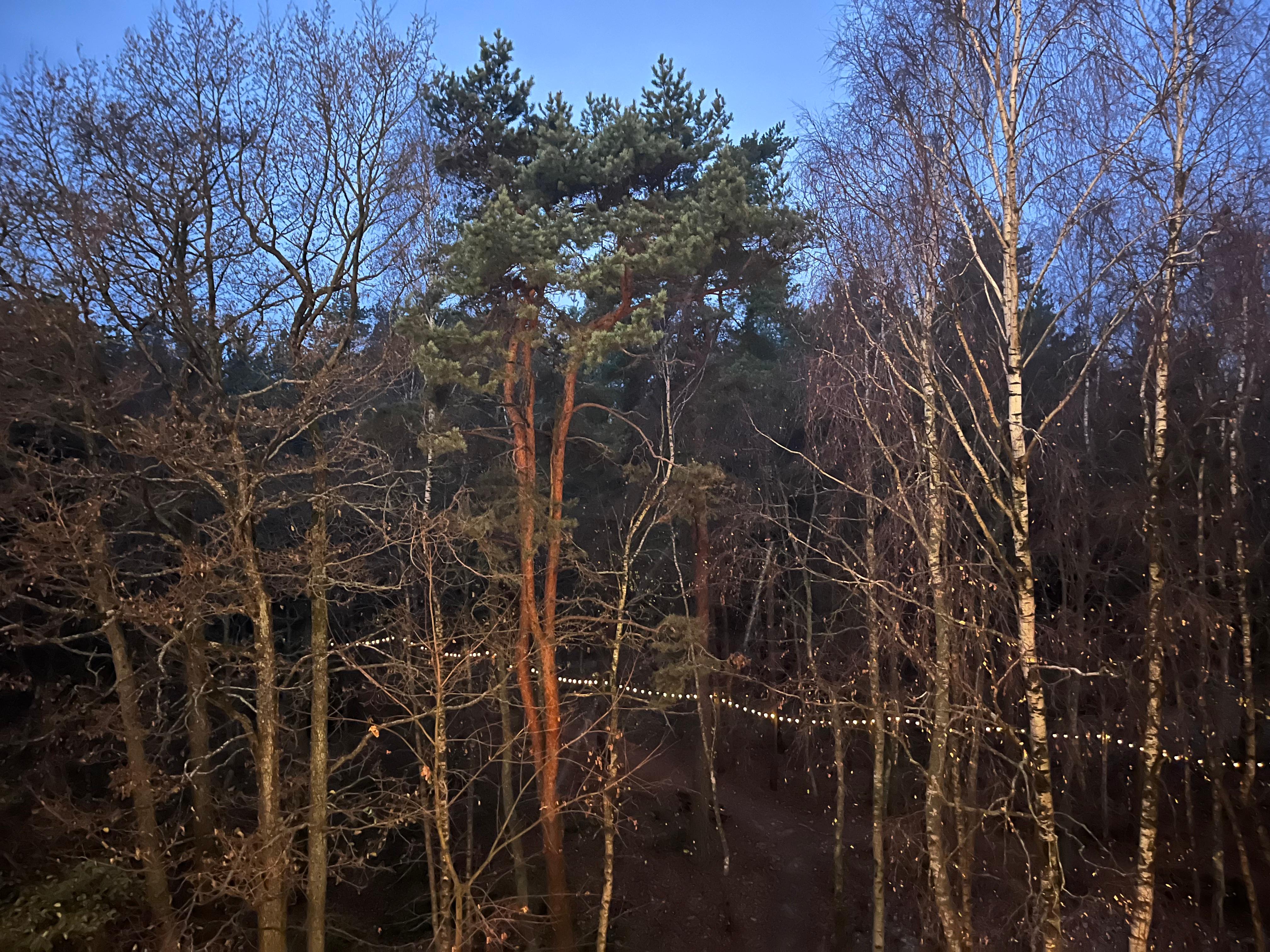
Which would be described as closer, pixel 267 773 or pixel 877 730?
pixel 267 773

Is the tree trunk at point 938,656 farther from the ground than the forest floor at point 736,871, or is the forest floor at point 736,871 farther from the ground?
the tree trunk at point 938,656

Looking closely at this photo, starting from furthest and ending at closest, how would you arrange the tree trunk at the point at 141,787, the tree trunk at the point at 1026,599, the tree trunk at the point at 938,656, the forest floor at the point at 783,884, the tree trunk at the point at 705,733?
the tree trunk at the point at 705,733 < the forest floor at the point at 783,884 < the tree trunk at the point at 141,787 < the tree trunk at the point at 938,656 < the tree trunk at the point at 1026,599

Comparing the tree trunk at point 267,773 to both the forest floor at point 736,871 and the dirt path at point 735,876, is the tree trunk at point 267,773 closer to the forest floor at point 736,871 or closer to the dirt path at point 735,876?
the forest floor at point 736,871

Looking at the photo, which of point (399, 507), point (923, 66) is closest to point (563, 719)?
point (399, 507)

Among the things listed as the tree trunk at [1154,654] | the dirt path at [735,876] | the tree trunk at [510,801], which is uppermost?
the tree trunk at [1154,654]

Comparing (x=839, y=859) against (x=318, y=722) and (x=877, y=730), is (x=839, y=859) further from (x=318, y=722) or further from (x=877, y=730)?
(x=318, y=722)

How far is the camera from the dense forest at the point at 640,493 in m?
6.24

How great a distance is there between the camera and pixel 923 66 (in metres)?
6.06

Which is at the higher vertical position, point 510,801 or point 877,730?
point 877,730

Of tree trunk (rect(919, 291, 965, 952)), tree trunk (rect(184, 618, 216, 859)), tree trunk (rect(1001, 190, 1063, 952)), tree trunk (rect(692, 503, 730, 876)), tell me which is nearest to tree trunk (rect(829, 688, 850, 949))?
tree trunk (rect(692, 503, 730, 876))

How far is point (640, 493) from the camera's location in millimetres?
13406

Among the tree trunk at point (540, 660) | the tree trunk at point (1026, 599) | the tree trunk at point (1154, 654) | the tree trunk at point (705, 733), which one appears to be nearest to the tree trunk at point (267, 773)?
the tree trunk at point (540, 660)

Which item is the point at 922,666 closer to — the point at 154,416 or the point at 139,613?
the point at 139,613

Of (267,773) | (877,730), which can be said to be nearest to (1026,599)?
(877,730)
